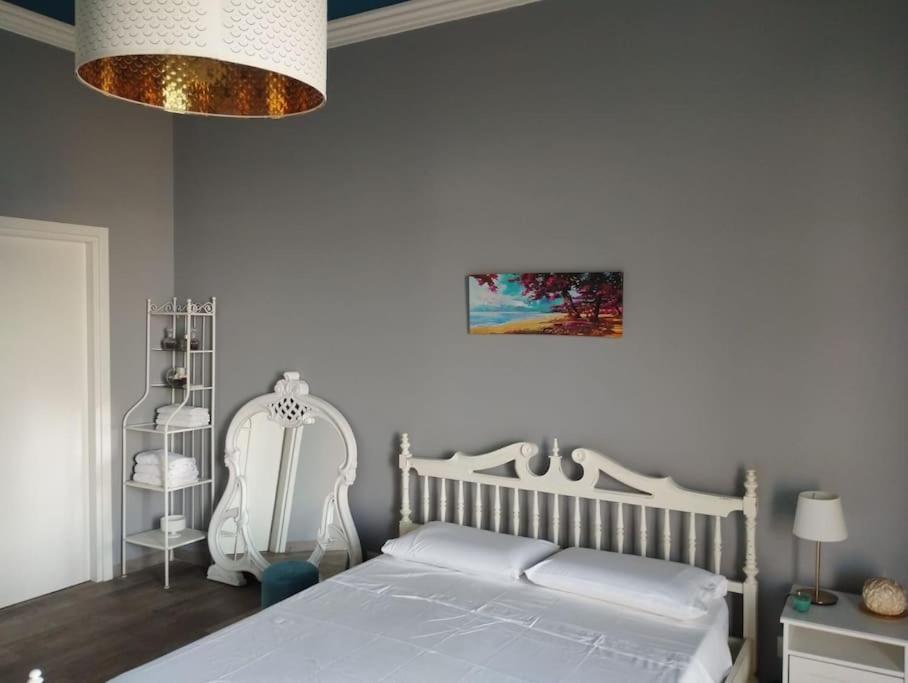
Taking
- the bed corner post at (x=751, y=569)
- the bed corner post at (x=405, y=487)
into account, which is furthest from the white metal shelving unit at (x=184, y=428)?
the bed corner post at (x=751, y=569)

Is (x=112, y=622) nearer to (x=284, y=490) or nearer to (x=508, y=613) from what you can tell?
(x=284, y=490)

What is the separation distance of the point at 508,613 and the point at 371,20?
2.87 m

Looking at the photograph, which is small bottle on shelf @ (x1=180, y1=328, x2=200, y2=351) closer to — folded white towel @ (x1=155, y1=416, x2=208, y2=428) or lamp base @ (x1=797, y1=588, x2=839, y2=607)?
folded white towel @ (x1=155, y1=416, x2=208, y2=428)

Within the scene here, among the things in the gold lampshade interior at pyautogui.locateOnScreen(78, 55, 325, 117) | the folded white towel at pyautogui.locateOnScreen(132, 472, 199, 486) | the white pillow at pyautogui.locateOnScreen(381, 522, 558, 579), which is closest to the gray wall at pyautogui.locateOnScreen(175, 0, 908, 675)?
the white pillow at pyautogui.locateOnScreen(381, 522, 558, 579)

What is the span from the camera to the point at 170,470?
4.40 meters

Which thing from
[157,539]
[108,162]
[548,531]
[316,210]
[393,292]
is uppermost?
[108,162]

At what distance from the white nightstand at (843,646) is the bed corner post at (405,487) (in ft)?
5.82

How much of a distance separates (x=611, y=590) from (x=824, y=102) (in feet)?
6.48

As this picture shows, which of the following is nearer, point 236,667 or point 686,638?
point 236,667

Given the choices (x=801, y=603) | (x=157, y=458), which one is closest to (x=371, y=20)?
(x=157, y=458)

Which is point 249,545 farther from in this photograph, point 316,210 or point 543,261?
point 543,261

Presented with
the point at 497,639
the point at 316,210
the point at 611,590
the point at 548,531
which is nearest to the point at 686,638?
the point at 611,590

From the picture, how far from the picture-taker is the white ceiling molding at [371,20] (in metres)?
3.62

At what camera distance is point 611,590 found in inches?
111
